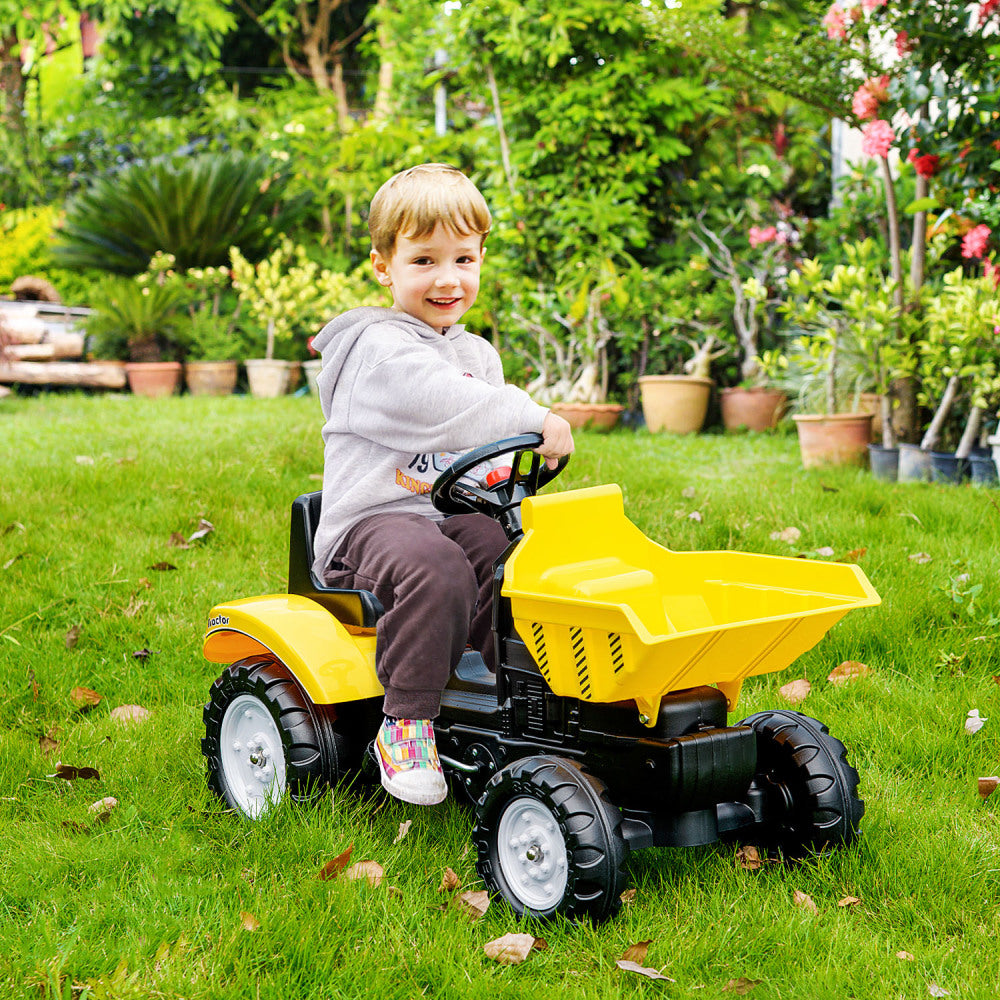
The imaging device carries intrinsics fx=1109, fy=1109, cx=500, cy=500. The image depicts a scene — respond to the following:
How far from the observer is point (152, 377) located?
978 centimetres

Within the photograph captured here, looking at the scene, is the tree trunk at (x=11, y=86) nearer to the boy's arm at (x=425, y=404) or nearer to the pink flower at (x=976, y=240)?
the pink flower at (x=976, y=240)

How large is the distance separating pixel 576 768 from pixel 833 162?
7744 mm

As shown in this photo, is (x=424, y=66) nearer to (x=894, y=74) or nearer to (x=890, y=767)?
(x=894, y=74)

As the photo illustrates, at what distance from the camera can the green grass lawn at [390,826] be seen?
6.04ft

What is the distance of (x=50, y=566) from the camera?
403cm

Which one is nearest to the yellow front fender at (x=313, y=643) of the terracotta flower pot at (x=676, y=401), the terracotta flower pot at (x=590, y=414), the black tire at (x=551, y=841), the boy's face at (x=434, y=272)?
the black tire at (x=551, y=841)

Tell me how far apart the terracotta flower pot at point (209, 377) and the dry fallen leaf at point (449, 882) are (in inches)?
332

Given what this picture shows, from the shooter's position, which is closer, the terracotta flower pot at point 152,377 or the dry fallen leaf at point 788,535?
the dry fallen leaf at point 788,535

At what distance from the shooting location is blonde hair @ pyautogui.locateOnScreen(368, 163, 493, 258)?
7.48 ft

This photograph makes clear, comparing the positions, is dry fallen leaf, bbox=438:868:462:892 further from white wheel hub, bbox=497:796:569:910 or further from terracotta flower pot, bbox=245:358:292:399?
terracotta flower pot, bbox=245:358:292:399

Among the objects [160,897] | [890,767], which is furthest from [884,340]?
[160,897]

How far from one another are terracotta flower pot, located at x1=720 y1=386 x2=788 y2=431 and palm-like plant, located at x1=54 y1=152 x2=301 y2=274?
A: 571cm

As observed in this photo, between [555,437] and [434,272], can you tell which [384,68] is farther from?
[555,437]

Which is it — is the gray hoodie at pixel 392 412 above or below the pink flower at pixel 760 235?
below
